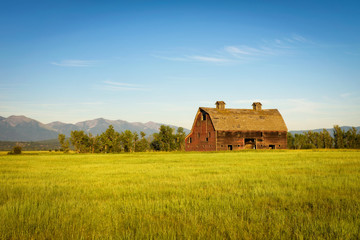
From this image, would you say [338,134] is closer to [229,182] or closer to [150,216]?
[229,182]

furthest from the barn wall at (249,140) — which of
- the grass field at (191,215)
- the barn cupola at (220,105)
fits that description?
the grass field at (191,215)

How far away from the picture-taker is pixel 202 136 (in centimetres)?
6844

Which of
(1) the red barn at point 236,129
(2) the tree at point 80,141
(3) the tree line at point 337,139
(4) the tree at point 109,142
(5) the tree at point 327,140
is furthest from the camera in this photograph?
(5) the tree at point 327,140

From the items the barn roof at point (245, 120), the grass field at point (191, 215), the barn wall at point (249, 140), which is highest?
the barn roof at point (245, 120)

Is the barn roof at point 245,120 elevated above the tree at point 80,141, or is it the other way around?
the barn roof at point 245,120

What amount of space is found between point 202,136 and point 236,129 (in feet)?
28.4

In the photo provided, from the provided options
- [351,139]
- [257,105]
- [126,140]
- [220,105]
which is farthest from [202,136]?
[351,139]

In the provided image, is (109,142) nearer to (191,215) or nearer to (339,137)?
(191,215)

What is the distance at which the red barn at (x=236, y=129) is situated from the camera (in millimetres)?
64500

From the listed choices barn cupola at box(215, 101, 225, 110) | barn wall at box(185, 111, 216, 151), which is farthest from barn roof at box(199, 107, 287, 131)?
barn wall at box(185, 111, 216, 151)

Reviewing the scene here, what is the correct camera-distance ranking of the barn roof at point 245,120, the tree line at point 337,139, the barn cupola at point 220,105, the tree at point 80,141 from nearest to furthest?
the barn roof at point 245,120 < the barn cupola at point 220,105 < the tree at point 80,141 < the tree line at point 337,139

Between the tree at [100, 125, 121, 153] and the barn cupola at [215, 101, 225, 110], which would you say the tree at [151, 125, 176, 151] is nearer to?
the tree at [100, 125, 121, 153]

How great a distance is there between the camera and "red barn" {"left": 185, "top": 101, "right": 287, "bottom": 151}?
64500mm

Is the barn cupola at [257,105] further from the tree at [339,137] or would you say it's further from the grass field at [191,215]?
the grass field at [191,215]
